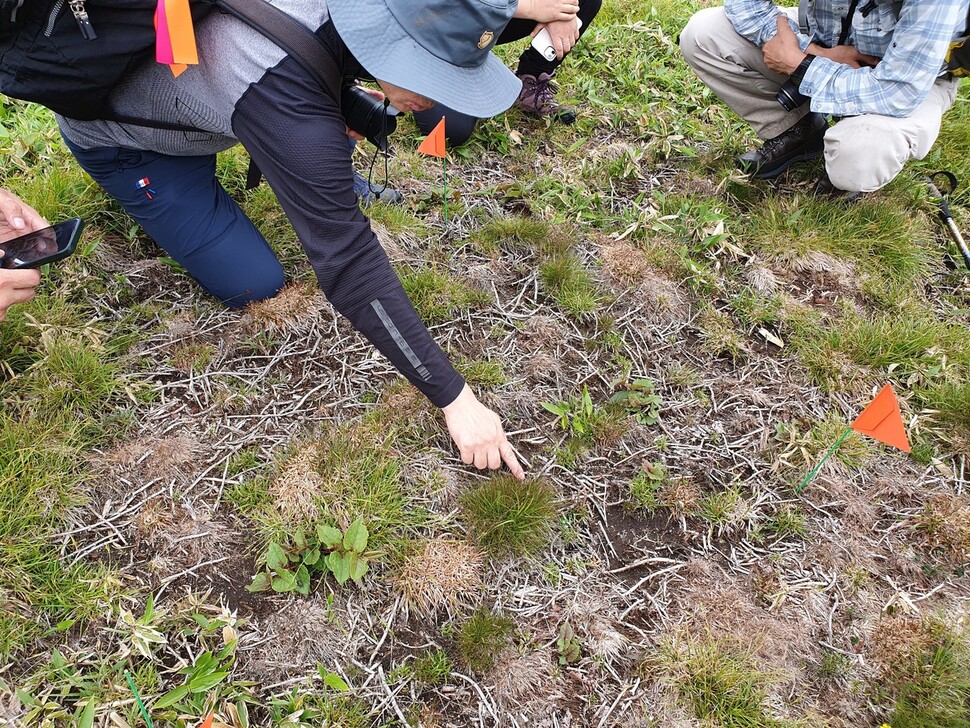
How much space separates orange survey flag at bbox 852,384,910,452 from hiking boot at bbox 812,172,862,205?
1.60m

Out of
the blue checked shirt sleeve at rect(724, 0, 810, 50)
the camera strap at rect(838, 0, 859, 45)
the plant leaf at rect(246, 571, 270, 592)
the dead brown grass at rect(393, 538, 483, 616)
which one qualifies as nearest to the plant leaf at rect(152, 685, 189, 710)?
the plant leaf at rect(246, 571, 270, 592)

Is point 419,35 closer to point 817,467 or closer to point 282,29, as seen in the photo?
point 282,29

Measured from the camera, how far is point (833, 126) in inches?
127

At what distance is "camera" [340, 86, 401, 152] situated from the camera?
268cm

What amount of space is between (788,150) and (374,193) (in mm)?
2142

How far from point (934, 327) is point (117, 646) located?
11.1 feet

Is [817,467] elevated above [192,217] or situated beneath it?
situated beneath

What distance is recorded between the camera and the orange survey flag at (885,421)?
86.0 inches

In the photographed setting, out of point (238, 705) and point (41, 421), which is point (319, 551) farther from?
point (41, 421)

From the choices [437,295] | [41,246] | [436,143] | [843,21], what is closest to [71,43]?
[41,246]

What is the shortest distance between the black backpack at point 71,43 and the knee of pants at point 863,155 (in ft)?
9.07

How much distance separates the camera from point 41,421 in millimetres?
2314

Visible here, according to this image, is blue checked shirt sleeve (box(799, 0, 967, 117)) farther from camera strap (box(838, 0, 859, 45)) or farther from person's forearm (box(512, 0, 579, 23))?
person's forearm (box(512, 0, 579, 23))

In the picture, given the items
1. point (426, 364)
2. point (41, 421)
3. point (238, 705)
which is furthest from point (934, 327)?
point (41, 421)
